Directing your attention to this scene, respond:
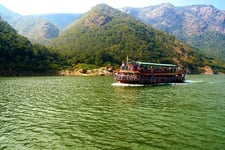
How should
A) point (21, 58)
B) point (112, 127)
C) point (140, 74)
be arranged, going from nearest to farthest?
→ point (112, 127) < point (140, 74) < point (21, 58)

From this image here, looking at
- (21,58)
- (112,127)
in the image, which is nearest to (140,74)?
(112,127)

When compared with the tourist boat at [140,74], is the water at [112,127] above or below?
below

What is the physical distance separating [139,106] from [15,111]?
18375mm

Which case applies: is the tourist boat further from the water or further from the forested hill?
the forested hill

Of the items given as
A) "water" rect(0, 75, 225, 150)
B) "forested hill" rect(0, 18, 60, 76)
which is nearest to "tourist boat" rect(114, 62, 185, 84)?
"water" rect(0, 75, 225, 150)

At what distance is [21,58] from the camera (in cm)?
17338

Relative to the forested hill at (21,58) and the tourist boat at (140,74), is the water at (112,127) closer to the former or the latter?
the tourist boat at (140,74)

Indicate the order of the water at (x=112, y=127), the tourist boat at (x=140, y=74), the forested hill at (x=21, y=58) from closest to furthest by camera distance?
the water at (x=112, y=127), the tourist boat at (x=140, y=74), the forested hill at (x=21, y=58)

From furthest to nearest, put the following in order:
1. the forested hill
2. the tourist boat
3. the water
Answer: the forested hill → the tourist boat → the water

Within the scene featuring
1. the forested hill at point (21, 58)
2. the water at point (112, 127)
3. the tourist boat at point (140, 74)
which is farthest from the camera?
the forested hill at point (21, 58)

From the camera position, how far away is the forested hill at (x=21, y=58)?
162m

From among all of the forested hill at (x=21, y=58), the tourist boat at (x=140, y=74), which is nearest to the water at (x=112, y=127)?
the tourist boat at (x=140, y=74)

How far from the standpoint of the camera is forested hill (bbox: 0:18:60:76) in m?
162

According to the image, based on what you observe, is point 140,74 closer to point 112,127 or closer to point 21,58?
point 112,127
